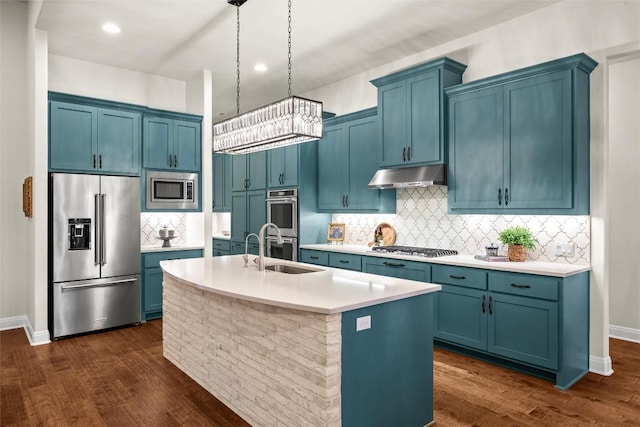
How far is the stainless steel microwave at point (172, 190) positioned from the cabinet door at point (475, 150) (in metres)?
3.34

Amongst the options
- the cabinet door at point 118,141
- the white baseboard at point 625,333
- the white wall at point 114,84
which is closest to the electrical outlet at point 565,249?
the white baseboard at point 625,333

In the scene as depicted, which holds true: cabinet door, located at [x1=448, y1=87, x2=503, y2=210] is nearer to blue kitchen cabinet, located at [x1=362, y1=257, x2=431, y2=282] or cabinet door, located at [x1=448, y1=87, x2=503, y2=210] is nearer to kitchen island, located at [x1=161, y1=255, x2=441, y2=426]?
blue kitchen cabinet, located at [x1=362, y1=257, x2=431, y2=282]

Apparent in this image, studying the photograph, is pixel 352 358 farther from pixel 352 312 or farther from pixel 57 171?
pixel 57 171

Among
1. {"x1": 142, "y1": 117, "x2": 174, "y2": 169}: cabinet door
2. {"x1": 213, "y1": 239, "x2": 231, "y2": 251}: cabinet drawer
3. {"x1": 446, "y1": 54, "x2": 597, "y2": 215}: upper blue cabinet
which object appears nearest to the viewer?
{"x1": 446, "y1": 54, "x2": 597, "y2": 215}: upper blue cabinet

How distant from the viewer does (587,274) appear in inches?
141

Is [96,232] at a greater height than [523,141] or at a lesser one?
lesser

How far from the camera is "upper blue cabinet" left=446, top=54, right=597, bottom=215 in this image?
11.3 ft

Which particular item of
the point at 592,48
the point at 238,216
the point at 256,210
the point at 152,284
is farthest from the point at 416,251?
the point at 238,216

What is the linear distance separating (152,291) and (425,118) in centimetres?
382

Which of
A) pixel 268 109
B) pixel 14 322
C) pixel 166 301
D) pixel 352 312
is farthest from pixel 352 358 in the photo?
pixel 14 322

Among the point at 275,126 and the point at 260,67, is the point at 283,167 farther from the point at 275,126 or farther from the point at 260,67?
the point at 275,126

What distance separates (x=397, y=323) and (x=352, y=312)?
385 millimetres

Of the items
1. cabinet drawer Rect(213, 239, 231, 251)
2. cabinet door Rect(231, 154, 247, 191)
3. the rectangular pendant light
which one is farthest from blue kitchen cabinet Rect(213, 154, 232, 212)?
the rectangular pendant light

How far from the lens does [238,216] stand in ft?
23.3
